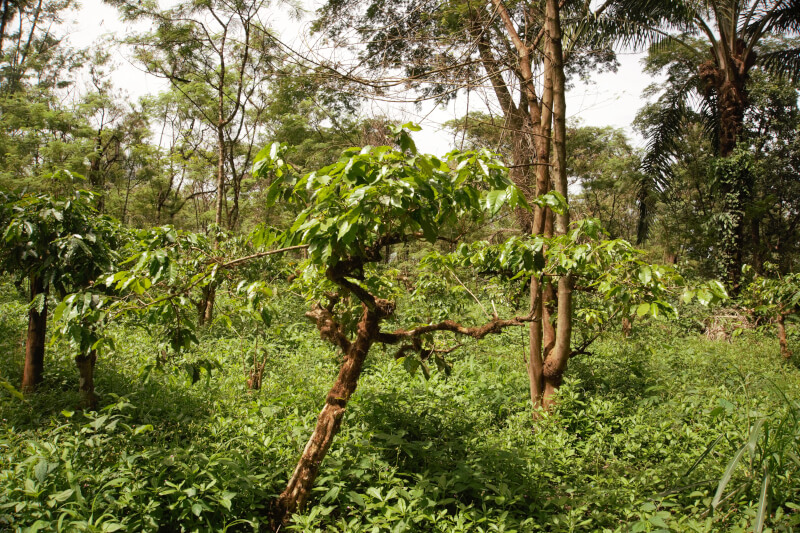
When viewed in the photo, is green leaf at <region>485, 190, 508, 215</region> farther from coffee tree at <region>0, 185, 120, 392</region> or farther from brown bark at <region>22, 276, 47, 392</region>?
brown bark at <region>22, 276, 47, 392</region>

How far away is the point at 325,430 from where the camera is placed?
98.6 inches

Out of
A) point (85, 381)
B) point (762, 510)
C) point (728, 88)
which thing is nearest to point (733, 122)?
point (728, 88)

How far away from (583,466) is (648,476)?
1.53 feet

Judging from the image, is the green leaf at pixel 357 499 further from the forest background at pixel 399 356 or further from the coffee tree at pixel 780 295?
the coffee tree at pixel 780 295

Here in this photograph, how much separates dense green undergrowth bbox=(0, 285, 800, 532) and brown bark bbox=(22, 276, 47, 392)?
0.20 meters

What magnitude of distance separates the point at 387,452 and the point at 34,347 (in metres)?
3.37

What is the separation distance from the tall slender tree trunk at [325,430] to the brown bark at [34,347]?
2.99 metres

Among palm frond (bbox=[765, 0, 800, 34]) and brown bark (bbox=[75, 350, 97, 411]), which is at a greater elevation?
palm frond (bbox=[765, 0, 800, 34])

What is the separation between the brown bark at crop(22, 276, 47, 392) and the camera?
4008mm

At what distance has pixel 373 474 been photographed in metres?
2.76

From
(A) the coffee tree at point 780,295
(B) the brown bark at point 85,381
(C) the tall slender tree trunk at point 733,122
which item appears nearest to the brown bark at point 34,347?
(B) the brown bark at point 85,381

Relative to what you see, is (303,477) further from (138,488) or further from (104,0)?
(104,0)

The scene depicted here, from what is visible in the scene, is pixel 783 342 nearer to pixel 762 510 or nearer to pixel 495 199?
pixel 762 510

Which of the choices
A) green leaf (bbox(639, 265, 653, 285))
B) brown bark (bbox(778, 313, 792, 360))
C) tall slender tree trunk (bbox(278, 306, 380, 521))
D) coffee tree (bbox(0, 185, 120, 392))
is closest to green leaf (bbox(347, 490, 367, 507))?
tall slender tree trunk (bbox(278, 306, 380, 521))
